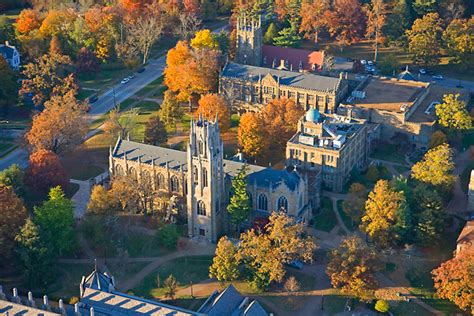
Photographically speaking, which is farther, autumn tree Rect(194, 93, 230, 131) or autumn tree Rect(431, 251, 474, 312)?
autumn tree Rect(194, 93, 230, 131)

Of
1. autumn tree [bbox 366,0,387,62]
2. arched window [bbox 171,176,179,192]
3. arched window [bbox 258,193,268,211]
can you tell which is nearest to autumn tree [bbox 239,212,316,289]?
arched window [bbox 258,193,268,211]

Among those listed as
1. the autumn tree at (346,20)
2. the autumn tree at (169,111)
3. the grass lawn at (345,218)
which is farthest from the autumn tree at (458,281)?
the autumn tree at (346,20)

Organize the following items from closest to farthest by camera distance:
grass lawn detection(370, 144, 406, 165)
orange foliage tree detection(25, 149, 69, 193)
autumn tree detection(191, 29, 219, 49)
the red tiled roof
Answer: orange foliage tree detection(25, 149, 69, 193) → grass lawn detection(370, 144, 406, 165) → the red tiled roof → autumn tree detection(191, 29, 219, 49)

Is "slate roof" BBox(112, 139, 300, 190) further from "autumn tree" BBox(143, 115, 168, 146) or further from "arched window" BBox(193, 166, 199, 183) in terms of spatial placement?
"autumn tree" BBox(143, 115, 168, 146)

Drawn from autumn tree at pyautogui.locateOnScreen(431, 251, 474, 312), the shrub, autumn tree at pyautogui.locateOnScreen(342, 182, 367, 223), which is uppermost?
autumn tree at pyautogui.locateOnScreen(342, 182, 367, 223)

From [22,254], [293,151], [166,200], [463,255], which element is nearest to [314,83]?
[293,151]

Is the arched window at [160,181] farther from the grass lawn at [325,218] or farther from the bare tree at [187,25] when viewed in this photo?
the bare tree at [187,25]

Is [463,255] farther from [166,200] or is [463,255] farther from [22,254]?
[22,254]
